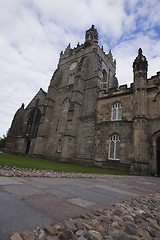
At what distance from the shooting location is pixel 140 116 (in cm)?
1190

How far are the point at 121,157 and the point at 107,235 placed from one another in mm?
12110

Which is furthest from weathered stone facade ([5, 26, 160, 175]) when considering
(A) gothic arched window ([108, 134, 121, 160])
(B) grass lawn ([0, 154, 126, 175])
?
(B) grass lawn ([0, 154, 126, 175])

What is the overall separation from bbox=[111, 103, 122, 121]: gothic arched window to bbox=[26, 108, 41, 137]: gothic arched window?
13304 mm

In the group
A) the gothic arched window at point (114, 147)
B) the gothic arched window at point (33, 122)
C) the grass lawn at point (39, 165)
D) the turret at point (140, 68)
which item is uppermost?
the turret at point (140, 68)

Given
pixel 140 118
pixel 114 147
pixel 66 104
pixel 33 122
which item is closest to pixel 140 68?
pixel 140 118

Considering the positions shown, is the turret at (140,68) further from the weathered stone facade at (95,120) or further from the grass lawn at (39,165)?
the grass lawn at (39,165)

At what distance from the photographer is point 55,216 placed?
1.53 metres

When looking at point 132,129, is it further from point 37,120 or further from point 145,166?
point 37,120

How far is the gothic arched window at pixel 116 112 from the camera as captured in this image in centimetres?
1460

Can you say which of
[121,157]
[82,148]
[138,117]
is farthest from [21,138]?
[138,117]

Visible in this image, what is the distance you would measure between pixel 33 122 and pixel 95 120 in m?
12.3

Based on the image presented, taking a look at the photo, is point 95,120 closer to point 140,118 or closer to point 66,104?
point 140,118

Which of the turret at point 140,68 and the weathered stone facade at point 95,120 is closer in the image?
the weathered stone facade at point 95,120

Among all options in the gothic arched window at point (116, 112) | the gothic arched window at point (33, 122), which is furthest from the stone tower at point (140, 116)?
the gothic arched window at point (33, 122)
